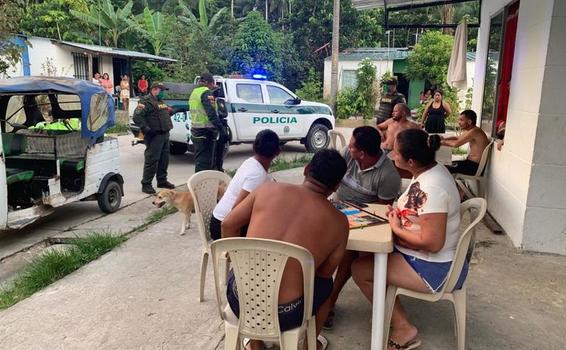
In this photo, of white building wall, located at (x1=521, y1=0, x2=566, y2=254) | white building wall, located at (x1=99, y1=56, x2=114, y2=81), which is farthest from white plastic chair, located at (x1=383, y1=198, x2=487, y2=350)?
white building wall, located at (x1=99, y1=56, x2=114, y2=81)

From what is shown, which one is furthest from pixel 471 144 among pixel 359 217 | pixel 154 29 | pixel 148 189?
pixel 154 29

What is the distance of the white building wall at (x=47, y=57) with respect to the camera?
51.8ft

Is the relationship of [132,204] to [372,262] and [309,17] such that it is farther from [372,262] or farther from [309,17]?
[309,17]

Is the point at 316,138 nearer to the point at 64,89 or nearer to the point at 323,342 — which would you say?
the point at 64,89

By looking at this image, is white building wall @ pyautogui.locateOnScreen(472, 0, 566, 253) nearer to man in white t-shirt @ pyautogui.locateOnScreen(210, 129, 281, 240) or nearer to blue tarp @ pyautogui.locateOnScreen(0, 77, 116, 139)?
man in white t-shirt @ pyautogui.locateOnScreen(210, 129, 281, 240)

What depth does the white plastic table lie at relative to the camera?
245 cm

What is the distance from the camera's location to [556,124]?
4.07 m

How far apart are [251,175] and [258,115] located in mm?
6987

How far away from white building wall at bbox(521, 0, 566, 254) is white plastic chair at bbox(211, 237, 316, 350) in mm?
2890

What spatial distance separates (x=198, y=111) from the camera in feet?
23.5

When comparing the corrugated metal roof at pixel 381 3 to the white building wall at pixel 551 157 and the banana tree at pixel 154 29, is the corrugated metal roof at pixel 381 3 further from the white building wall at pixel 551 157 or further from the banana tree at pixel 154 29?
the banana tree at pixel 154 29


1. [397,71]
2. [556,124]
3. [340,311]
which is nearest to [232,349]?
[340,311]

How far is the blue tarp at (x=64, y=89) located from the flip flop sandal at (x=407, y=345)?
4298 mm

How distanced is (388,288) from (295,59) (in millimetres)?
20254
